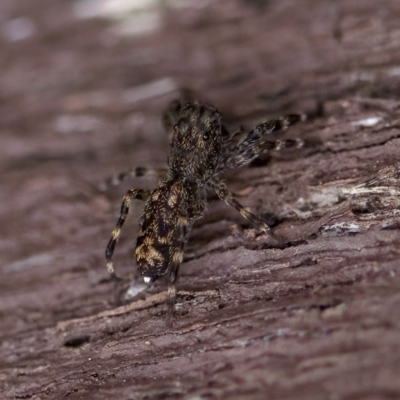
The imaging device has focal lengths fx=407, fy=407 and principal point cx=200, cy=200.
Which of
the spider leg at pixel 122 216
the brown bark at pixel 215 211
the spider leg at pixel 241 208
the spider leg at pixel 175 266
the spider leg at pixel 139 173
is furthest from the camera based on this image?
the spider leg at pixel 139 173

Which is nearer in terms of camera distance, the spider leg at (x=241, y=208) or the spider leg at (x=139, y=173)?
the spider leg at (x=241, y=208)

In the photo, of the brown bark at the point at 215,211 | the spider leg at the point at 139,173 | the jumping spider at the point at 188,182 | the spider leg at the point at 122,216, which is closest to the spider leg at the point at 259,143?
the jumping spider at the point at 188,182

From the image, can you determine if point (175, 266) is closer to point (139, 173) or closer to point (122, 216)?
point (122, 216)

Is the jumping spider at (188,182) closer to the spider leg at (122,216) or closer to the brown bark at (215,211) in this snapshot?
the spider leg at (122,216)

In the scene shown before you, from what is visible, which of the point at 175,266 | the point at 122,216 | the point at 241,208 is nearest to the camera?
the point at 175,266

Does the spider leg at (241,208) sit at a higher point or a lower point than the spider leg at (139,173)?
lower

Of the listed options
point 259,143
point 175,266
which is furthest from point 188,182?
point 175,266

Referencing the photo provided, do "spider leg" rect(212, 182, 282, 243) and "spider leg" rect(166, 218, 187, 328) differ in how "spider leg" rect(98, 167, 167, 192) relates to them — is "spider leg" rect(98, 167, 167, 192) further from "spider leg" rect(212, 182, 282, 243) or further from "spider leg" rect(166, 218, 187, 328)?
"spider leg" rect(166, 218, 187, 328)

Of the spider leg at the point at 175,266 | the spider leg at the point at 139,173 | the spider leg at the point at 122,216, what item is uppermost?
the spider leg at the point at 139,173
